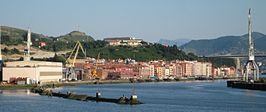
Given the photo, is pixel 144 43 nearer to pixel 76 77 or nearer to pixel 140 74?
pixel 140 74

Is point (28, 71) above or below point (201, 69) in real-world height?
below

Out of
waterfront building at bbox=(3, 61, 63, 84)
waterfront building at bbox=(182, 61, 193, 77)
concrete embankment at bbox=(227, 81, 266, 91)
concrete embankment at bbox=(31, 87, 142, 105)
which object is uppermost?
waterfront building at bbox=(182, 61, 193, 77)

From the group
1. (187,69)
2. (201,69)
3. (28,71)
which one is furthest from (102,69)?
(201,69)

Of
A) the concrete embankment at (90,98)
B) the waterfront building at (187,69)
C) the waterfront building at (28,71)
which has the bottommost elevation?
the concrete embankment at (90,98)

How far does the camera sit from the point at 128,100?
4228cm

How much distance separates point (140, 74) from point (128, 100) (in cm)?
7848

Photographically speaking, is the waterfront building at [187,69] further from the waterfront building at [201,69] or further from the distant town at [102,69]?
the waterfront building at [201,69]

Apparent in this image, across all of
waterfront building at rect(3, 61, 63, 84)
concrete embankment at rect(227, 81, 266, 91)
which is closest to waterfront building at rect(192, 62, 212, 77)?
concrete embankment at rect(227, 81, 266, 91)

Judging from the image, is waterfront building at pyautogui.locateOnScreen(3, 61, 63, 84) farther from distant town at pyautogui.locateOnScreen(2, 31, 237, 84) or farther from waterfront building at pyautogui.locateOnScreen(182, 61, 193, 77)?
waterfront building at pyautogui.locateOnScreen(182, 61, 193, 77)

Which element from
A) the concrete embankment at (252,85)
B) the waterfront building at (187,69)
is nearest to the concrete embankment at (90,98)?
the concrete embankment at (252,85)

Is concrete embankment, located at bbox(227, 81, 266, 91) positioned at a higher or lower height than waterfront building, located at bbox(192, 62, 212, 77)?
lower

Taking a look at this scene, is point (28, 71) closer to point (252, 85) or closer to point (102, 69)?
point (252, 85)

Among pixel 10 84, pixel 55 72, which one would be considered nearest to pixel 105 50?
pixel 55 72

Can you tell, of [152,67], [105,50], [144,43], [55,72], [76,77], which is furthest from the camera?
[144,43]
